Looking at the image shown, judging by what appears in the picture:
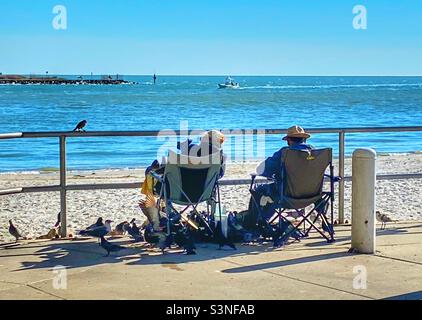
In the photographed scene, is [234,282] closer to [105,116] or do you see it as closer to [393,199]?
[393,199]

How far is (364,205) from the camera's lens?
7.85 metres

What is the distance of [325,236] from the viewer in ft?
27.8

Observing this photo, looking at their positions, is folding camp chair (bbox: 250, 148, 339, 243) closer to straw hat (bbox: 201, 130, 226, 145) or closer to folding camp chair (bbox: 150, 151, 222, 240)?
folding camp chair (bbox: 150, 151, 222, 240)

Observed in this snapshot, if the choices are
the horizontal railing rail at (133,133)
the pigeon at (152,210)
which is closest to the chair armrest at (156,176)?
the pigeon at (152,210)

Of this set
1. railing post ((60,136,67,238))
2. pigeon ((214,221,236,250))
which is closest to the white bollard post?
pigeon ((214,221,236,250))

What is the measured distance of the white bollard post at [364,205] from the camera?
7.81 meters

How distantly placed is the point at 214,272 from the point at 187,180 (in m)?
1.48

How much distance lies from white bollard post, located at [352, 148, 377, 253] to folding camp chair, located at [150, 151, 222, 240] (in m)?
1.45

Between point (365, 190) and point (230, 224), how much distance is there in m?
1.50

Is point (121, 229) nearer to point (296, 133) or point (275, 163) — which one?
point (275, 163)

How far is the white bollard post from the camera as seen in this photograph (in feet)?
25.6

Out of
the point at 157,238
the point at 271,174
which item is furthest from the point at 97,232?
the point at 271,174
